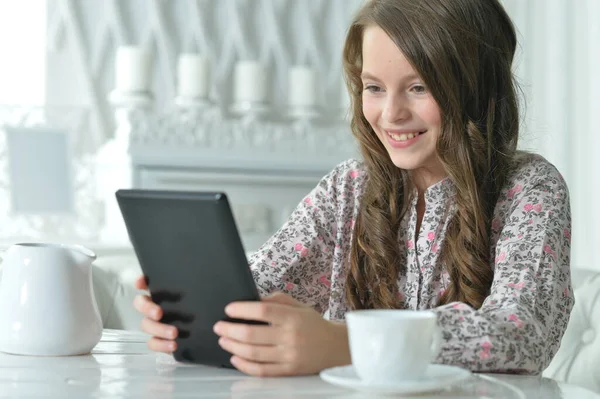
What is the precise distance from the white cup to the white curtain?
1537 millimetres

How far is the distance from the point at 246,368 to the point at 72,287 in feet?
0.69

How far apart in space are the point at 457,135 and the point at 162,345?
44 centimetres

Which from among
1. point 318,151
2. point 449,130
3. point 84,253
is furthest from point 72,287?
point 318,151

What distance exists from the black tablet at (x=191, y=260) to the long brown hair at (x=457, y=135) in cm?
36

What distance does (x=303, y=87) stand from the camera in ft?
8.46

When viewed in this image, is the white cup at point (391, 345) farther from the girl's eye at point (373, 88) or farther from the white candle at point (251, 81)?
the white candle at point (251, 81)

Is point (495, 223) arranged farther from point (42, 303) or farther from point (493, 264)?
point (42, 303)

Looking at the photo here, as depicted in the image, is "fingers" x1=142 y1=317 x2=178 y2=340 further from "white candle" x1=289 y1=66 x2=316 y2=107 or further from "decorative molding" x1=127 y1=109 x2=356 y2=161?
"white candle" x1=289 y1=66 x2=316 y2=107

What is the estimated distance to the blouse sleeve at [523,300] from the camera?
33.0 inches

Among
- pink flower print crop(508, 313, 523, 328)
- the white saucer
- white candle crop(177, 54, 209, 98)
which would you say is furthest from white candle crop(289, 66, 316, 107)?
the white saucer

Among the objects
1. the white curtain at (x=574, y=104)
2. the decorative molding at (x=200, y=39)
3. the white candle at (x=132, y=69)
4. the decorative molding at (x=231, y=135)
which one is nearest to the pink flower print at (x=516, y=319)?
the white curtain at (x=574, y=104)

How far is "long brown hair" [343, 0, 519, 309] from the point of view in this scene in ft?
3.69

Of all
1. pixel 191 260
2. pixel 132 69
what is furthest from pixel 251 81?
A: pixel 191 260

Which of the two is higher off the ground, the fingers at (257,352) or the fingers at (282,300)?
the fingers at (282,300)
